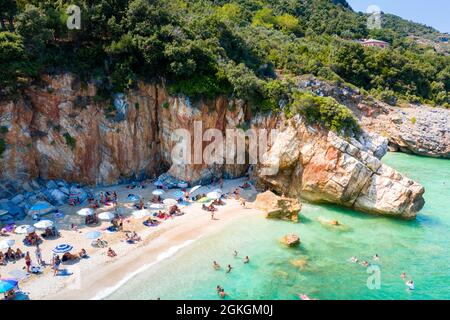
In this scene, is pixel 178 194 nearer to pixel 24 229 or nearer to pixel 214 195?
pixel 214 195

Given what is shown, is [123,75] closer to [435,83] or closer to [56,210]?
[56,210]

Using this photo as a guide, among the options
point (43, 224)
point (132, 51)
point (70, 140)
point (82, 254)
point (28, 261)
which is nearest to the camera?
point (28, 261)

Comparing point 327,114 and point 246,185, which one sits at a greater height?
point 327,114

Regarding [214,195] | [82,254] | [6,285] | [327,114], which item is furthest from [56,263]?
[327,114]

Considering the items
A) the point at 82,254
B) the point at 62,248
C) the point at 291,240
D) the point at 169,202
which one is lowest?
the point at 82,254

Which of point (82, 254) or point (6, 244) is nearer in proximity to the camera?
point (6, 244)
